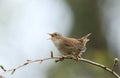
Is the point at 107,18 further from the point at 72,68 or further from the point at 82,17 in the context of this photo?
the point at 72,68

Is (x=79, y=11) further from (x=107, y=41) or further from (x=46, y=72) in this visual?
(x=46, y=72)

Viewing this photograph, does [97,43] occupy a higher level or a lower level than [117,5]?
lower

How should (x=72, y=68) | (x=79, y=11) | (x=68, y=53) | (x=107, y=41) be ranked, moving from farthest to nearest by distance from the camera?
(x=79, y=11) → (x=107, y=41) → (x=72, y=68) → (x=68, y=53)

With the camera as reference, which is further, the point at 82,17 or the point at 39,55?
the point at 82,17

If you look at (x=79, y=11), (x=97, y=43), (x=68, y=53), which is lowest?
(x=68, y=53)

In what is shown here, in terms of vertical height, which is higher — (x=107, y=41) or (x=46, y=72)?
(x=107, y=41)

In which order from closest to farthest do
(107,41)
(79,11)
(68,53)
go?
(68,53) → (107,41) → (79,11)

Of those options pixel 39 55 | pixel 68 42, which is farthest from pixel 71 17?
pixel 68 42

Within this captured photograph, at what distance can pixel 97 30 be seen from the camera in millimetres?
15539

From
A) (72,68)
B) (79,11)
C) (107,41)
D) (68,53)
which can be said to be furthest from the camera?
(79,11)

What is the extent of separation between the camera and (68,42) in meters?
6.59

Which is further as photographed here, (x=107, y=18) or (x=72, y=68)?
(x=107, y=18)

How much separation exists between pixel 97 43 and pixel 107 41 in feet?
0.95

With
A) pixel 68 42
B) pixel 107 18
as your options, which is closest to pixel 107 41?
pixel 107 18
